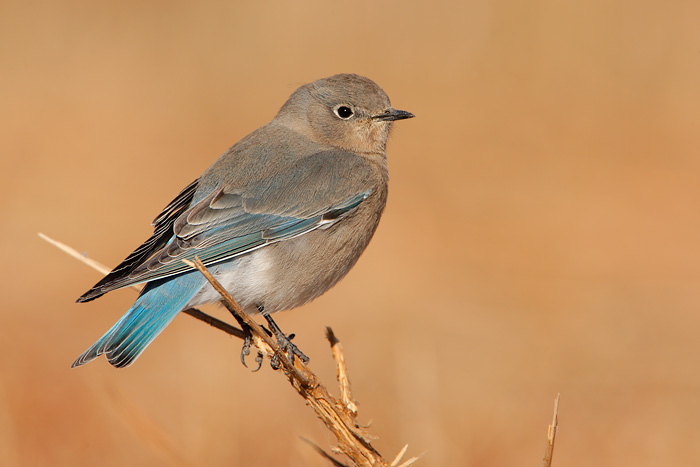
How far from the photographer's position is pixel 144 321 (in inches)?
159

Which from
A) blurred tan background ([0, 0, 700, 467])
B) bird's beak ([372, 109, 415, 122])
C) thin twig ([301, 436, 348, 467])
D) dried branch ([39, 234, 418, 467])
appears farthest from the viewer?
blurred tan background ([0, 0, 700, 467])

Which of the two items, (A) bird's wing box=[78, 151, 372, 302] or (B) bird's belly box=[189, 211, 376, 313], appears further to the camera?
(B) bird's belly box=[189, 211, 376, 313]

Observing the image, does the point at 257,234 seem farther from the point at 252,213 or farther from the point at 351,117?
the point at 351,117

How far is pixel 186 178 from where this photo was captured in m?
9.41

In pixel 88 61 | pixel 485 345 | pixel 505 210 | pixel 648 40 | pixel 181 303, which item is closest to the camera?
pixel 181 303

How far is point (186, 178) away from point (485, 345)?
384 centimetres

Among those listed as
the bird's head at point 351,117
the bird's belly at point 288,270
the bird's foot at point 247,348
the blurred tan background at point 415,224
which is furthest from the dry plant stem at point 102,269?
the bird's head at point 351,117

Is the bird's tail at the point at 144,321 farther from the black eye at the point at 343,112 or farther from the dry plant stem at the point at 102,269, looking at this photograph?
the black eye at the point at 343,112

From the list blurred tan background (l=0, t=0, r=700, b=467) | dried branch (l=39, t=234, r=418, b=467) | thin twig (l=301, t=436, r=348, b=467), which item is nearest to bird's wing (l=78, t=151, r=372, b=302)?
blurred tan background (l=0, t=0, r=700, b=467)

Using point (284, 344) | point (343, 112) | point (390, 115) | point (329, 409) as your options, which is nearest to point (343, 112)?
point (343, 112)

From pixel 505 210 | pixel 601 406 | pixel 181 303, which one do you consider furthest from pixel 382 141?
pixel 505 210

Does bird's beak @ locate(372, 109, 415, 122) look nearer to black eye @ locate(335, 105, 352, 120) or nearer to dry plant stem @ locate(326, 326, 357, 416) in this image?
black eye @ locate(335, 105, 352, 120)

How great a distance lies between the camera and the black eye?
5363 millimetres

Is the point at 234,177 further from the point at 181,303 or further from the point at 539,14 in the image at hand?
the point at 539,14
